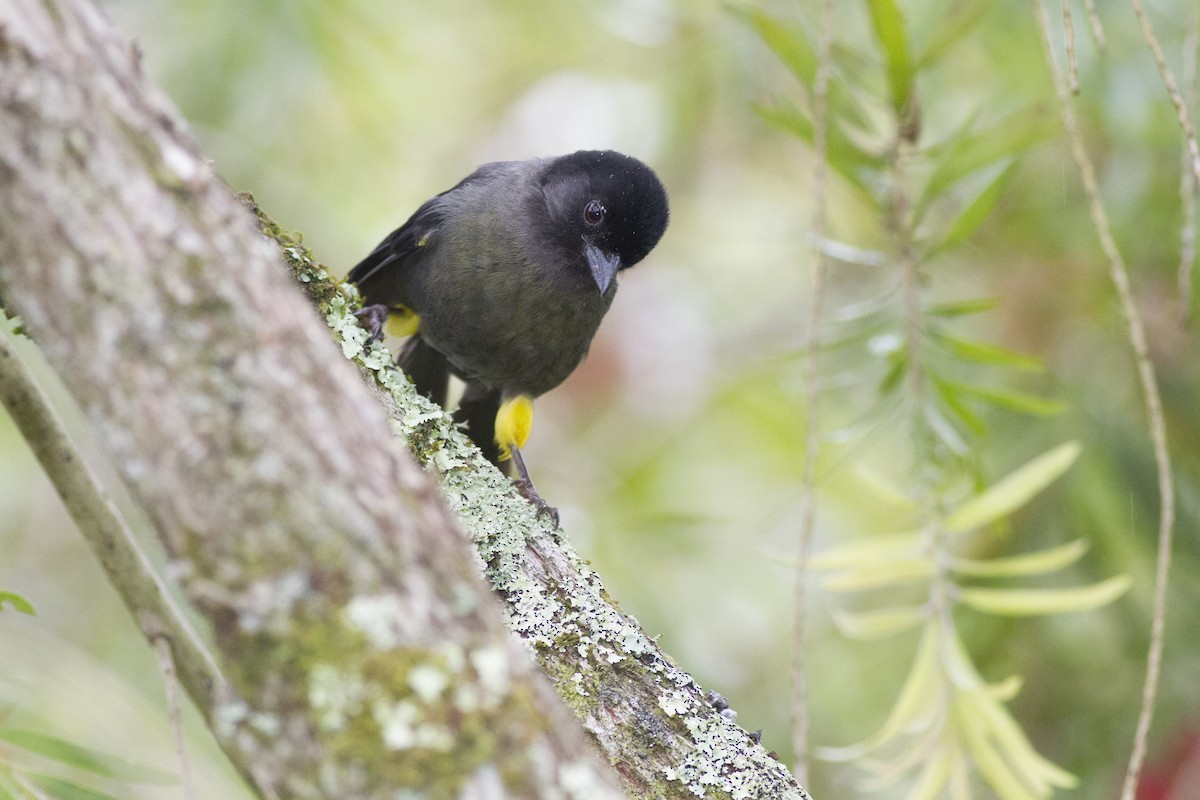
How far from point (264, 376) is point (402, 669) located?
0.31 meters

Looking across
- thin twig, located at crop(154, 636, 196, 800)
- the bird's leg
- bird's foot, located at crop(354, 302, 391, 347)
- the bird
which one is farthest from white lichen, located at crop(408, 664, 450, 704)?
the bird

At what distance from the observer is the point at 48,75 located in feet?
3.81

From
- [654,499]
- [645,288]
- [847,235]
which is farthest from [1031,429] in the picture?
[645,288]

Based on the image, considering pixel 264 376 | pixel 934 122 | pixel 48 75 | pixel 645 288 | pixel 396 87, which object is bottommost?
pixel 264 376

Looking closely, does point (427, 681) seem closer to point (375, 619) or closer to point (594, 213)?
point (375, 619)

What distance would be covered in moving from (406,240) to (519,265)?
0.36 meters

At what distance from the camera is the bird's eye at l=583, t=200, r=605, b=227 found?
357 centimetres

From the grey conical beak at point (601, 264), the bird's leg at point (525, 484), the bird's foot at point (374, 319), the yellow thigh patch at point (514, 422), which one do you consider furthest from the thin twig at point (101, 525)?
the yellow thigh patch at point (514, 422)

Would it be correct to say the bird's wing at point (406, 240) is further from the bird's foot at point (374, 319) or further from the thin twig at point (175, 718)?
the thin twig at point (175, 718)

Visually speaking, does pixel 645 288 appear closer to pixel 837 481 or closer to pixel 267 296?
pixel 837 481

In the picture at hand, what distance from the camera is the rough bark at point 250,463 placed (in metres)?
1.11

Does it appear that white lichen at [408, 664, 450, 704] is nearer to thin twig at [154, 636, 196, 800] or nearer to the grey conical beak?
thin twig at [154, 636, 196, 800]

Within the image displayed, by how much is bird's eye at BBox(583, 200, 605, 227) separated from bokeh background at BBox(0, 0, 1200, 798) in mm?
635

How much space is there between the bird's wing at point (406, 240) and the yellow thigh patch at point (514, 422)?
0.57 meters
